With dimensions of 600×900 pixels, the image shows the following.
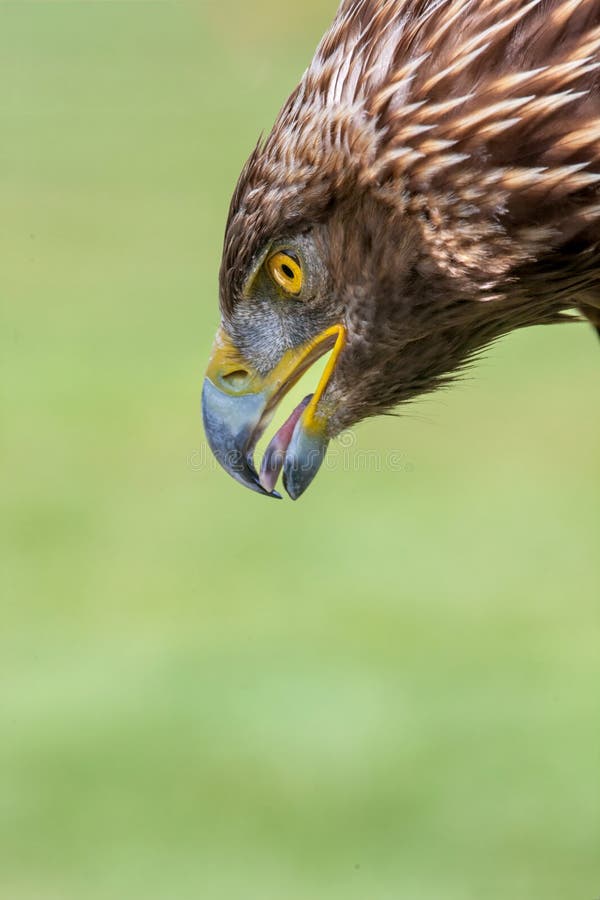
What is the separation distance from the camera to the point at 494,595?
23.3 ft

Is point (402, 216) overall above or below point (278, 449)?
above

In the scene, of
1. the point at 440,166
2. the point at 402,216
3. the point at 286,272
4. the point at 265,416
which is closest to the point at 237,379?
the point at 265,416

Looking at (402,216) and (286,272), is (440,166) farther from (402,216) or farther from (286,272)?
(286,272)

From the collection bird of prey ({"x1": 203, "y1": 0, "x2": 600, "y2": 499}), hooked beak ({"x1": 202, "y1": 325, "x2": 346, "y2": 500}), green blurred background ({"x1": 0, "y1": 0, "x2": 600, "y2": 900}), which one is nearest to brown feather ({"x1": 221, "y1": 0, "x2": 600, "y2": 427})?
bird of prey ({"x1": 203, "y1": 0, "x2": 600, "y2": 499})

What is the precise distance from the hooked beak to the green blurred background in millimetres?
392

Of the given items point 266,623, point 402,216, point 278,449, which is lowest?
point 266,623

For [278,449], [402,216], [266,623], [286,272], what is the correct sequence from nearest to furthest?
[402,216]
[286,272]
[278,449]
[266,623]

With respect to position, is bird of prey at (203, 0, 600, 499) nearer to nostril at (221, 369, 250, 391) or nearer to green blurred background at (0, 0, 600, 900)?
nostril at (221, 369, 250, 391)

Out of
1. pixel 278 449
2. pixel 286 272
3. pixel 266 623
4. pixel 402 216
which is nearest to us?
pixel 402 216

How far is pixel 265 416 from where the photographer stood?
8.94 feet

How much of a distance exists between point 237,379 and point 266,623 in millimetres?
4433

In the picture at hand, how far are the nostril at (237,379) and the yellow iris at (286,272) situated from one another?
22 cm

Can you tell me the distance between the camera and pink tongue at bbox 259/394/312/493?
8.64 feet

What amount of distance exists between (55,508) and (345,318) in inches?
237
